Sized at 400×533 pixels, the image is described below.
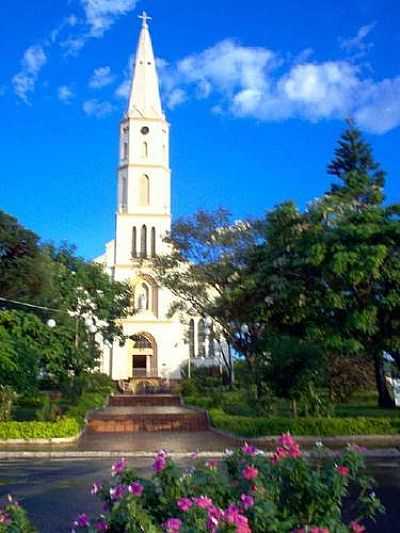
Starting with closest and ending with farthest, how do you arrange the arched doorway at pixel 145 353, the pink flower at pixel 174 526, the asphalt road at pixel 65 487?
1. the pink flower at pixel 174 526
2. the asphalt road at pixel 65 487
3. the arched doorway at pixel 145 353

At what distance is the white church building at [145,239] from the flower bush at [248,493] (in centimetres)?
3896

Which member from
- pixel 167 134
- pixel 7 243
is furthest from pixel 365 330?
pixel 167 134

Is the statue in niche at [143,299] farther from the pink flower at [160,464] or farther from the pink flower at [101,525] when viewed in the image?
the pink flower at [101,525]

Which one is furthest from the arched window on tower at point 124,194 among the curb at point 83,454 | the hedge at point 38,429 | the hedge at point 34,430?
the curb at point 83,454

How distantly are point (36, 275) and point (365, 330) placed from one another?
12260 mm

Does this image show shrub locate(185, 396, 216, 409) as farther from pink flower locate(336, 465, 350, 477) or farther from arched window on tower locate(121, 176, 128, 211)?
arched window on tower locate(121, 176, 128, 211)

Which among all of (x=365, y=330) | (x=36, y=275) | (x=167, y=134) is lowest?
(x=365, y=330)

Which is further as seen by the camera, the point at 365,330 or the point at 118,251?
the point at 118,251

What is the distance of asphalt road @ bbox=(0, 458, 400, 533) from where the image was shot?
7147 millimetres

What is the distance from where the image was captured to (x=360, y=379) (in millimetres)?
27594

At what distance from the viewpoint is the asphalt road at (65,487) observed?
7.15 m

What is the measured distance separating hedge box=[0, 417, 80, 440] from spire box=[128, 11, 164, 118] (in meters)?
36.9

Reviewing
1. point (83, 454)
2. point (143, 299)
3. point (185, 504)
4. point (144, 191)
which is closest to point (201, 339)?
point (143, 299)

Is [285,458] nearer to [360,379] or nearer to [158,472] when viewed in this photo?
[158,472]
